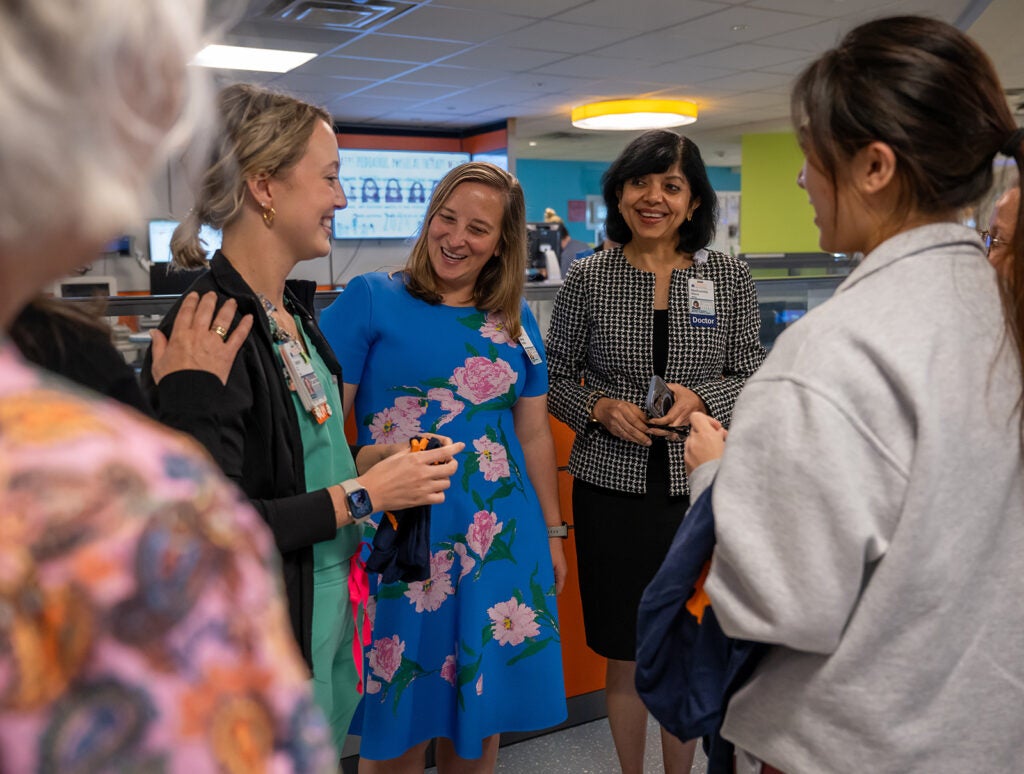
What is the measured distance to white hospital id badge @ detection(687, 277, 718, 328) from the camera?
2410mm

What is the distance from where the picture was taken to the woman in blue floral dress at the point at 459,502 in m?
2.08

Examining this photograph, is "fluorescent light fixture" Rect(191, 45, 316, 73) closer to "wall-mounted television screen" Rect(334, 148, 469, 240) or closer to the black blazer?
"wall-mounted television screen" Rect(334, 148, 469, 240)

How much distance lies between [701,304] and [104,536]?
2.17m

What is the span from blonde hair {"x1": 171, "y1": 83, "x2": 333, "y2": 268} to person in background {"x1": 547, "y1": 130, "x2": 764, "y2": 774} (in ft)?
3.76

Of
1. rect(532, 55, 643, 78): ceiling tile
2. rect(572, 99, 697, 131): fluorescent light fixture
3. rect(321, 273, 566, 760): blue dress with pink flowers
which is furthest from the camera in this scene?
rect(572, 99, 697, 131): fluorescent light fixture

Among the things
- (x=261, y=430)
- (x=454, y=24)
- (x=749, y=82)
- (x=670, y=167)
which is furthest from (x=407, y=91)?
(x=261, y=430)

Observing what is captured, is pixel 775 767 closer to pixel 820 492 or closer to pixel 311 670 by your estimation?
pixel 820 492

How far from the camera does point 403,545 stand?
68.6 inches

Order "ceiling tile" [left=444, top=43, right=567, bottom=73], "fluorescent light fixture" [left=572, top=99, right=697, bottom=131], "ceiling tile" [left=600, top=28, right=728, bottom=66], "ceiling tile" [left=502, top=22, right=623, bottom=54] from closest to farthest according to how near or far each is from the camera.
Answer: "ceiling tile" [left=502, top=22, right=623, bottom=54]
"ceiling tile" [left=600, top=28, right=728, bottom=66]
"ceiling tile" [left=444, top=43, right=567, bottom=73]
"fluorescent light fixture" [left=572, top=99, right=697, bottom=131]

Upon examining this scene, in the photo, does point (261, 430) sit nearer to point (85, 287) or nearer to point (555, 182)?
point (85, 287)

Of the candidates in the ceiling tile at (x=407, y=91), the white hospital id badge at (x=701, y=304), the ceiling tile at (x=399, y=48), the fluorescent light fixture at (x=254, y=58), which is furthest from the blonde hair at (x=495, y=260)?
the ceiling tile at (x=407, y=91)

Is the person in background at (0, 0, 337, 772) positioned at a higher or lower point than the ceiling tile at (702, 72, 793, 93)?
lower

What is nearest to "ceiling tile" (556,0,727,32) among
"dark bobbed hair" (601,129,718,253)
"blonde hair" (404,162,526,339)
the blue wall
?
"dark bobbed hair" (601,129,718,253)

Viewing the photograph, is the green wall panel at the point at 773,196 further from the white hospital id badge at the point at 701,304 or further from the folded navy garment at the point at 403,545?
the folded navy garment at the point at 403,545
